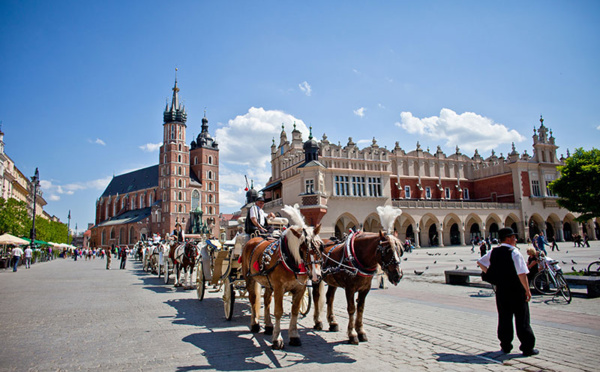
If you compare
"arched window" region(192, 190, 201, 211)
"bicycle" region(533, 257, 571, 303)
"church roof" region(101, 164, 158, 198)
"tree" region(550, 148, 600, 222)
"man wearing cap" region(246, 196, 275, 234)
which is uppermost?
"church roof" region(101, 164, 158, 198)

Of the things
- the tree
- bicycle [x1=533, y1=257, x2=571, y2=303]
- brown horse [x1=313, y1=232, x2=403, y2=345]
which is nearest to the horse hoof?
brown horse [x1=313, y1=232, x2=403, y2=345]

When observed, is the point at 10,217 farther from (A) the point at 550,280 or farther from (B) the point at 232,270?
(A) the point at 550,280

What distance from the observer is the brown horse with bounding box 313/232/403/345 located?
18.3 ft


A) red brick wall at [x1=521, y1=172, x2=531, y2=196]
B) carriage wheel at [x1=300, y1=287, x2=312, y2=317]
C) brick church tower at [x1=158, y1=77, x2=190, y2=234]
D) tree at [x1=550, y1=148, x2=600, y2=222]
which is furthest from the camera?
brick church tower at [x1=158, y1=77, x2=190, y2=234]

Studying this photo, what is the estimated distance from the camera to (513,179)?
156 feet

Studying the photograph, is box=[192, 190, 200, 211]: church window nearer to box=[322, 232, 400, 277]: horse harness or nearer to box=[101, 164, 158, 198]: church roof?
box=[101, 164, 158, 198]: church roof

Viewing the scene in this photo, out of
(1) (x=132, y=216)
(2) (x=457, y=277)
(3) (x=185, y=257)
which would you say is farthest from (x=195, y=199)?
(2) (x=457, y=277)

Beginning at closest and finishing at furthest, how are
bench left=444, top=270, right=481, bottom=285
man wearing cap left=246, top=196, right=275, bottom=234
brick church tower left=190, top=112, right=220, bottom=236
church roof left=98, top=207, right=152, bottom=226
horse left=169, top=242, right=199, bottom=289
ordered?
man wearing cap left=246, top=196, right=275, bottom=234 → bench left=444, top=270, right=481, bottom=285 → horse left=169, top=242, right=199, bottom=289 → church roof left=98, top=207, right=152, bottom=226 → brick church tower left=190, top=112, right=220, bottom=236

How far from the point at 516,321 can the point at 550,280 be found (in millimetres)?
6229

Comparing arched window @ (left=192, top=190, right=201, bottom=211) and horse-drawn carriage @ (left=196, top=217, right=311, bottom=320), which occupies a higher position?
arched window @ (left=192, top=190, right=201, bottom=211)

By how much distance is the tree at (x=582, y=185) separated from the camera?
1476 centimetres

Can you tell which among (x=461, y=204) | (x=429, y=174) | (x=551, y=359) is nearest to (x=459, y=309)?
(x=551, y=359)

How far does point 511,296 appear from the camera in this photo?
515 centimetres

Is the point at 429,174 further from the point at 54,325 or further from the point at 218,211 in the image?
the point at 218,211
